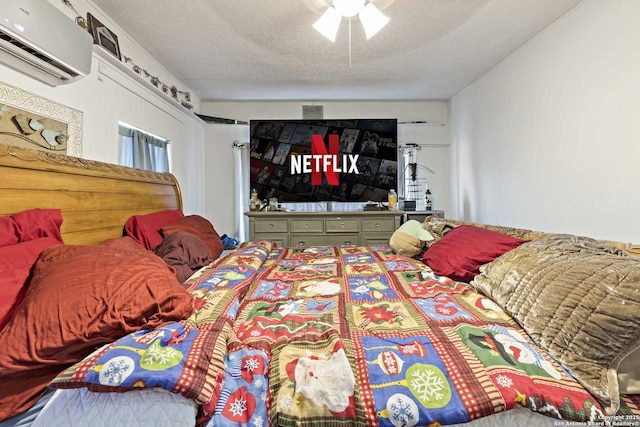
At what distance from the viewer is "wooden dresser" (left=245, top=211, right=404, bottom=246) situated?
12.7 feet

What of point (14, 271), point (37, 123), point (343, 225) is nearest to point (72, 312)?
point (14, 271)

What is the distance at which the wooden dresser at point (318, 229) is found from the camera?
3861 millimetres

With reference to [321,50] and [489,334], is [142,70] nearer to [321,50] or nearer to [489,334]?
[321,50]

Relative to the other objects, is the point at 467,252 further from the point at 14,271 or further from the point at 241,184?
the point at 241,184

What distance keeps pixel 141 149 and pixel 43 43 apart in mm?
1278

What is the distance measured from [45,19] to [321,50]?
75.6 inches

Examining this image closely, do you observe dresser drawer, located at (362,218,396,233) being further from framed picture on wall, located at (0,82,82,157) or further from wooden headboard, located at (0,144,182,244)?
framed picture on wall, located at (0,82,82,157)

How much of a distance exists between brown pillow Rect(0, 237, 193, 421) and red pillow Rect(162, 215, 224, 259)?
1.04 metres

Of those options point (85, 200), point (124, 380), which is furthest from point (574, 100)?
point (85, 200)

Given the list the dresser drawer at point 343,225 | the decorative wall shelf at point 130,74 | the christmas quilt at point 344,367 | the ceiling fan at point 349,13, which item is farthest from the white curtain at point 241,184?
the christmas quilt at point 344,367

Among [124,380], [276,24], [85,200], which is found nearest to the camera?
[124,380]

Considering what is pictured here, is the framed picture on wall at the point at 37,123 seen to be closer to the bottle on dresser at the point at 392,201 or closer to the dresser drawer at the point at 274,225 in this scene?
the dresser drawer at the point at 274,225

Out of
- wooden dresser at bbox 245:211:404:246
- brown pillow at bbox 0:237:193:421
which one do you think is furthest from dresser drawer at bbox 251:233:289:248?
brown pillow at bbox 0:237:193:421

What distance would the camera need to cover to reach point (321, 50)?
8.95 feet
